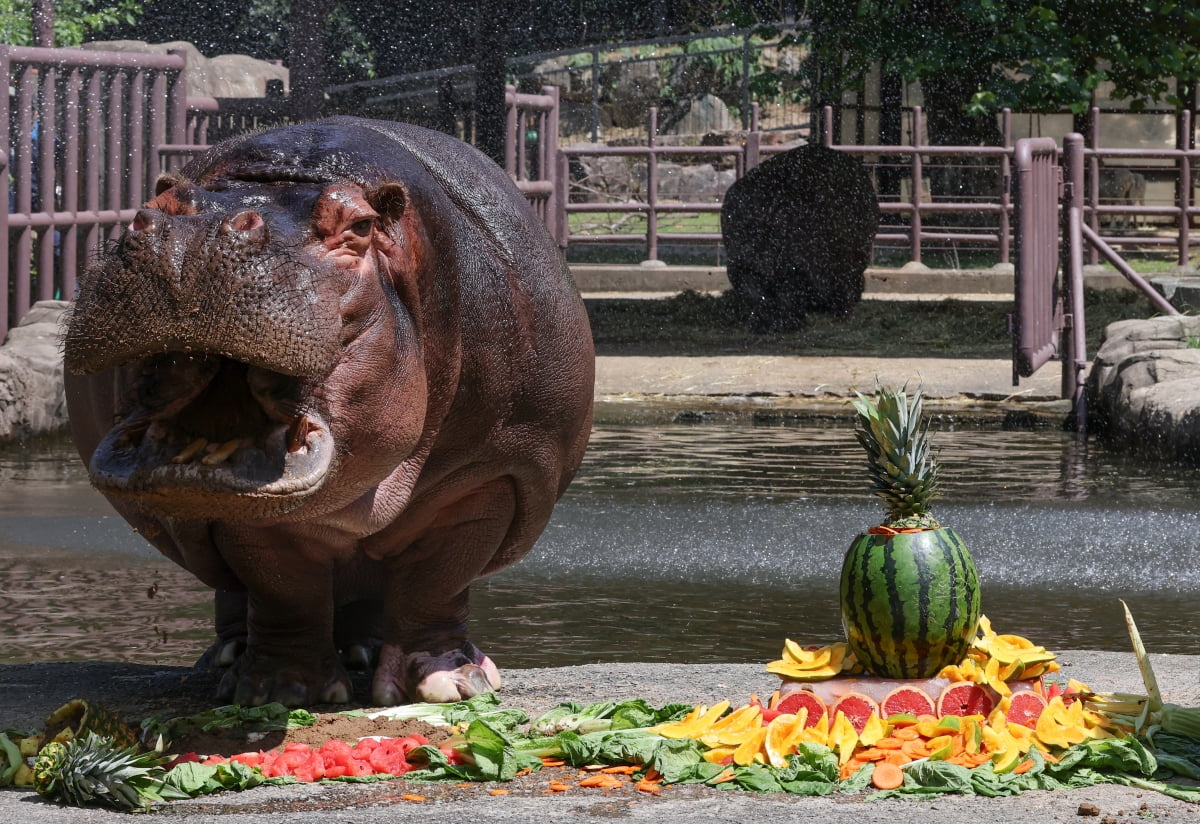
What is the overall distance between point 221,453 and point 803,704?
1357 mm

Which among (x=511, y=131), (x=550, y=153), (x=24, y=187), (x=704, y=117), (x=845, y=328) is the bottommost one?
(x=845, y=328)

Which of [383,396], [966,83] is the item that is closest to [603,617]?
[383,396]

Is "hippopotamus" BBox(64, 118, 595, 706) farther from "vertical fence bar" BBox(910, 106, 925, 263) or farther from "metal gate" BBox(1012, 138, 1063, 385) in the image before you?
"vertical fence bar" BBox(910, 106, 925, 263)

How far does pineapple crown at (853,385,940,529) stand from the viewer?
3986mm

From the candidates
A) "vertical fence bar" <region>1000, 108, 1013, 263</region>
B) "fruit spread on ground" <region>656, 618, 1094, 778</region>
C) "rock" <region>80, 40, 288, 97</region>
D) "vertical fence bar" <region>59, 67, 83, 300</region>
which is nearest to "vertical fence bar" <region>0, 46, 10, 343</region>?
"vertical fence bar" <region>59, 67, 83, 300</region>

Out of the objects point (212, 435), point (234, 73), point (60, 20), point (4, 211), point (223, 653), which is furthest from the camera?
point (234, 73)

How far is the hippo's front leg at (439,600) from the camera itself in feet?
14.2

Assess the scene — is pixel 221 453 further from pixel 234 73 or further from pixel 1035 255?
pixel 234 73

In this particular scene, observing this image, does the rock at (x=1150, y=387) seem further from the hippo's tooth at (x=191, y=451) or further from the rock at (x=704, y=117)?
the rock at (x=704, y=117)

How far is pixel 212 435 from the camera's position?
11.3ft

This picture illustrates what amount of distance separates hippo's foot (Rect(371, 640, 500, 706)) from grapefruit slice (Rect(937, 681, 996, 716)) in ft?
3.64

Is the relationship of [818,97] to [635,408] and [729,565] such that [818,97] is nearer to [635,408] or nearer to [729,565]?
[635,408]

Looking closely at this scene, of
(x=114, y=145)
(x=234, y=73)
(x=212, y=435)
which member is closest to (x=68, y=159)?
(x=114, y=145)

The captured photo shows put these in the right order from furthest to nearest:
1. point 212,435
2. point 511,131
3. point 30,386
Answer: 1. point 511,131
2. point 30,386
3. point 212,435
